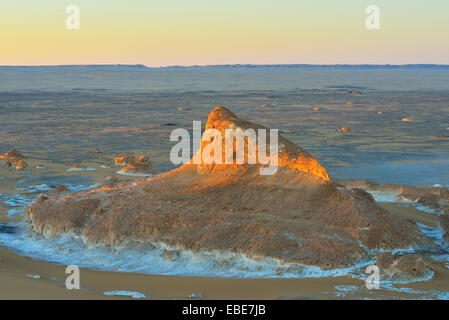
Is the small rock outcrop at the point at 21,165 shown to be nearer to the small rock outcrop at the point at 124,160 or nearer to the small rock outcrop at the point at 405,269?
the small rock outcrop at the point at 124,160

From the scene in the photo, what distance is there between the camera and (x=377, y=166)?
12.4 meters

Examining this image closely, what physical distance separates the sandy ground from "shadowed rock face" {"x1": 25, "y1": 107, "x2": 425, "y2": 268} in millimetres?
504

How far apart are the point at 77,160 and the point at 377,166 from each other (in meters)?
6.31

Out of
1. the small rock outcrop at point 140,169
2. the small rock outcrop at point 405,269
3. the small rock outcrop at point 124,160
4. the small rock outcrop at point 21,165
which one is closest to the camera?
the small rock outcrop at point 405,269

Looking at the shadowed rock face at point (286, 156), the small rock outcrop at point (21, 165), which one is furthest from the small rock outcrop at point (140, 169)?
the shadowed rock face at point (286, 156)

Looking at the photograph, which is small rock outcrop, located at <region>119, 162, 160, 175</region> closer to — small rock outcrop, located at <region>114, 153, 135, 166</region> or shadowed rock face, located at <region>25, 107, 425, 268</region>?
small rock outcrop, located at <region>114, 153, 135, 166</region>

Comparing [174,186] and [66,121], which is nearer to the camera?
[174,186]

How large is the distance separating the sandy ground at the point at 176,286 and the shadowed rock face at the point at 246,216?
1.65ft

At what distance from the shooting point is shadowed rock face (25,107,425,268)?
580 centimetres

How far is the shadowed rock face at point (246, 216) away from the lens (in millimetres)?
Result: 5801
